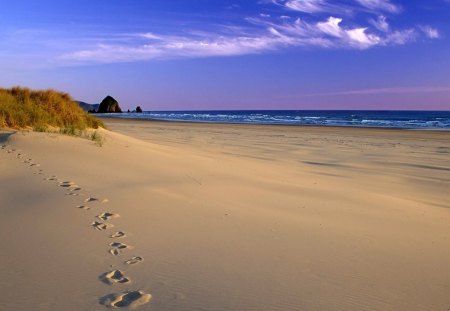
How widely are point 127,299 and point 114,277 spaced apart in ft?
1.14

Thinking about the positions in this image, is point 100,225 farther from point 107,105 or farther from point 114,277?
point 107,105

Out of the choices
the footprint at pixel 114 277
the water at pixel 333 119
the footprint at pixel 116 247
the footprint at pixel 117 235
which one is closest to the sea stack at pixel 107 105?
the water at pixel 333 119

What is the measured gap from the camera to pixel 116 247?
3.58 meters

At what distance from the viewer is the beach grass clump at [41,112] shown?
466 inches

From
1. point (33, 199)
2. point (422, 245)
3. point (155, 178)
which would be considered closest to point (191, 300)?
point (422, 245)

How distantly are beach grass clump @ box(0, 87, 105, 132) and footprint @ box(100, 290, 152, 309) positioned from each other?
29.1ft

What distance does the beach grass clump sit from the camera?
38.8ft

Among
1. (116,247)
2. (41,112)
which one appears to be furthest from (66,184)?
(41,112)

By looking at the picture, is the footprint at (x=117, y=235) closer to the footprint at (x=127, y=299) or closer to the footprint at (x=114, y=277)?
the footprint at (x=114, y=277)

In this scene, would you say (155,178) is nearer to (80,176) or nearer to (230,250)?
(80,176)

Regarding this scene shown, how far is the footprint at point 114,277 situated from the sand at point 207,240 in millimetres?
11

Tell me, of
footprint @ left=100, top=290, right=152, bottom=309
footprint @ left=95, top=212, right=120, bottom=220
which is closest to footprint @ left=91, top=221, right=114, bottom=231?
footprint @ left=95, top=212, right=120, bottom=220

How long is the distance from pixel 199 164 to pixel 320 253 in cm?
519

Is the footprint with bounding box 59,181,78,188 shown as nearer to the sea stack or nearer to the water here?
the water
